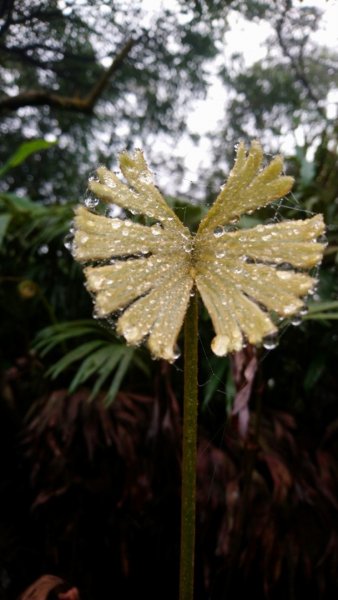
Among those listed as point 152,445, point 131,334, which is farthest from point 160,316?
point 152,445

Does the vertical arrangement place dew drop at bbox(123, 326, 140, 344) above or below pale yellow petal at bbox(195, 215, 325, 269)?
below

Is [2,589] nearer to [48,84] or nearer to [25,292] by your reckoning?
[25,292]

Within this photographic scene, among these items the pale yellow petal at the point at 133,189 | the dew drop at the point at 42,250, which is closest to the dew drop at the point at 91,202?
the pale yellow petal at the point at 133,189

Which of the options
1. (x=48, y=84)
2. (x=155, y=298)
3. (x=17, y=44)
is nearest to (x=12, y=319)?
(x=155, y=298)

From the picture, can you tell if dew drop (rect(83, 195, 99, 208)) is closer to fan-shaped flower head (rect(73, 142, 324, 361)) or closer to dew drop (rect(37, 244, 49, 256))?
fan-shaped flower head (rect(73, 142, 324, 361))

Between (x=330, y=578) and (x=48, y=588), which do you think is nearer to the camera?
(x=48, y=588)

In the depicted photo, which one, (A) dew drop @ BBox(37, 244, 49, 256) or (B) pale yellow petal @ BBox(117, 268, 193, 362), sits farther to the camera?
(A) dew drop @ BBox(37, 244, 49, 256)

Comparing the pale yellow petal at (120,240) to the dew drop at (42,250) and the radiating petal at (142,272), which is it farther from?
the dew drop at (42,250)

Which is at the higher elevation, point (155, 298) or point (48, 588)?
point (155, 298)

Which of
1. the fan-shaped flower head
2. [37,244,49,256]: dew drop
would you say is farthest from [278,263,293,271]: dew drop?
[37,244,49,256]: dew drop
